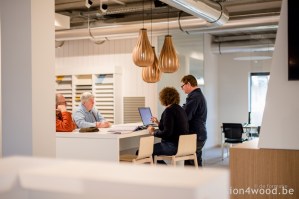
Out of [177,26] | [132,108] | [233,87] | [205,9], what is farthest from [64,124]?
[233,87]

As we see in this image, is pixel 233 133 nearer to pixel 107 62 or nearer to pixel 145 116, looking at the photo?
pixel 107 62

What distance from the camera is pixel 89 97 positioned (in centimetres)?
665

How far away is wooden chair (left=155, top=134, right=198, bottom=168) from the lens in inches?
223

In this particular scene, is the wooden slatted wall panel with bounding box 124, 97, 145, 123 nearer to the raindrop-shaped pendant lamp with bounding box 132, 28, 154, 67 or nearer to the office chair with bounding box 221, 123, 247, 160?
the office chair with bounding box 221, 123, 247, 160

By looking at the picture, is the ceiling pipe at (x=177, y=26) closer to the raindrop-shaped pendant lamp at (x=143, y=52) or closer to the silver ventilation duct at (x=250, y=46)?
the raindrop-shaped pendant lamp at (x=143, y=52)

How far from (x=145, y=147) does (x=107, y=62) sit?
483cm

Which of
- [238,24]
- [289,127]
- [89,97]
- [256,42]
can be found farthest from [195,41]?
[289,127]

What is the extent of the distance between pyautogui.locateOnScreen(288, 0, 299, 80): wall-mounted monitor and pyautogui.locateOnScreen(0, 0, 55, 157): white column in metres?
1.98

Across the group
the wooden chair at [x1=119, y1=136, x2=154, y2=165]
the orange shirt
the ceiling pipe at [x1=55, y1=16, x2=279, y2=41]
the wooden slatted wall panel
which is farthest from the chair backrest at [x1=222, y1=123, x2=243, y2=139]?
the orange shirt

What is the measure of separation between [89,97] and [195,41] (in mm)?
4427

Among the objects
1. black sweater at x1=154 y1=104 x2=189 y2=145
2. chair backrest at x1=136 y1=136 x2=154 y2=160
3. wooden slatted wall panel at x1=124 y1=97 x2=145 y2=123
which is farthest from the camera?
wooden slatted wall panel at x1=124 y1=97 x2=145 y2=123

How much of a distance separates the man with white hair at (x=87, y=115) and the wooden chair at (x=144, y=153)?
3.12ft

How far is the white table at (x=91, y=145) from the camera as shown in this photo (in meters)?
5.23

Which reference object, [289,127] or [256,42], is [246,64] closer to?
[256,42]
